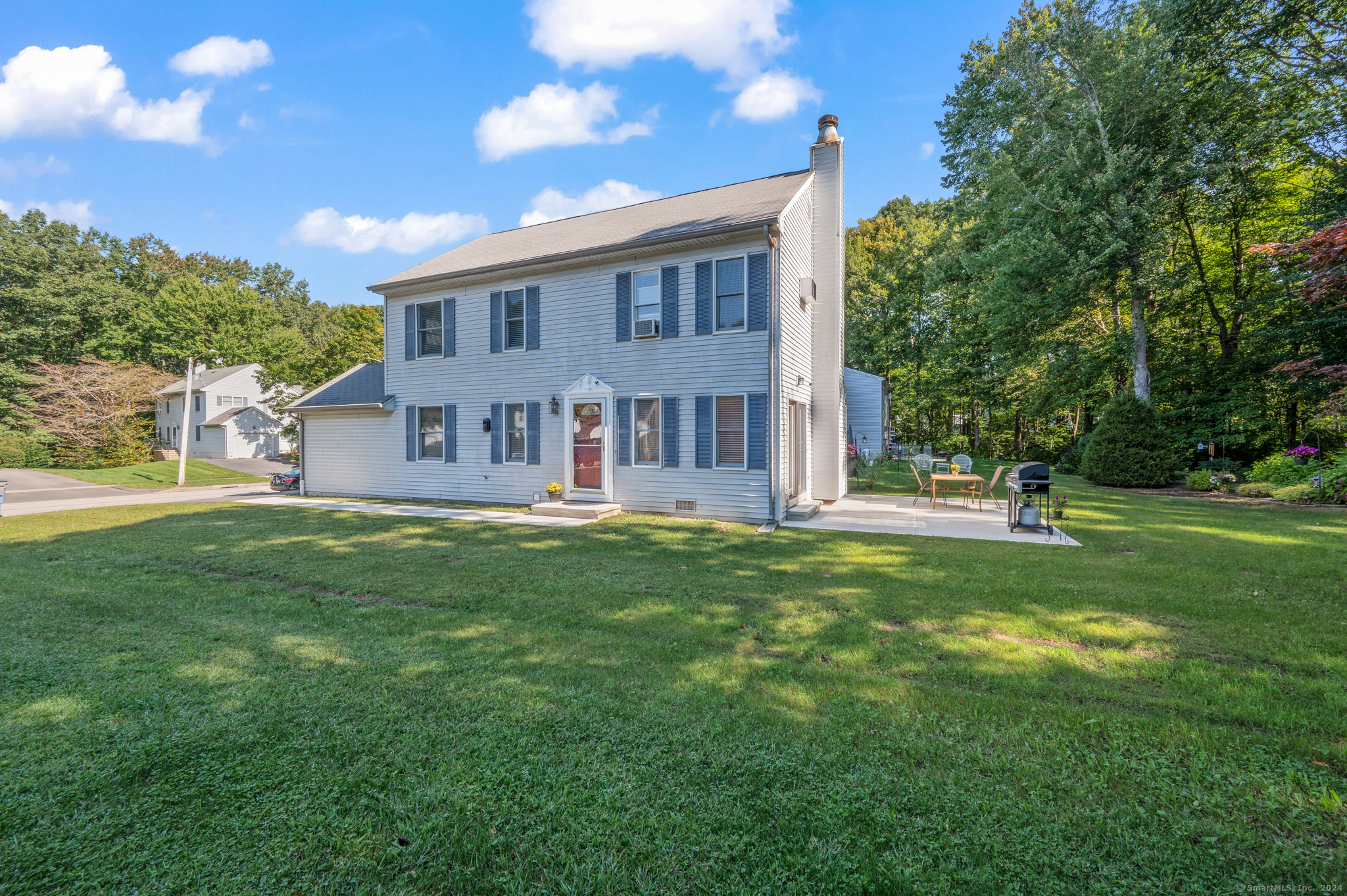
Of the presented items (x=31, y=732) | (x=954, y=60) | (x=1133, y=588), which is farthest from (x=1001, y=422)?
(x=31, y=732)

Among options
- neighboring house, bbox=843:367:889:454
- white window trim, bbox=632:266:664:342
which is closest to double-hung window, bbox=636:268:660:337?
white window trim, bbox=632:266:664:342

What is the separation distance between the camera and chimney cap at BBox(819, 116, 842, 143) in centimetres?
1148

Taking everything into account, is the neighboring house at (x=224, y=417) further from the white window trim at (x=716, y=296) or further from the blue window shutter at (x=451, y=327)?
the white window trim at (x=716, y=296)

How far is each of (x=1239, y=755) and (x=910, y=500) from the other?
382 inches

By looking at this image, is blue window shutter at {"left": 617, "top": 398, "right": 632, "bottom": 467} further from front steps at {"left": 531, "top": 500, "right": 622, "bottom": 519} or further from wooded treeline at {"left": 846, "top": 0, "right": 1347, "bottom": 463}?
wooded treeline at {"left": 846, "top": 0, "right": 1347, "bottom": 463}

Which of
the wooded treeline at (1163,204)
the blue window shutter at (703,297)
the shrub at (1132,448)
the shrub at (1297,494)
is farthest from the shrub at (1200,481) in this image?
the blue window shutter at (703,297)

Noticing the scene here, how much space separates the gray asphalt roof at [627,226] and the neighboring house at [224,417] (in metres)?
22.9

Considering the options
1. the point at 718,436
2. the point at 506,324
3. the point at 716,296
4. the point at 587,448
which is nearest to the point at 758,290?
the point at 716,296

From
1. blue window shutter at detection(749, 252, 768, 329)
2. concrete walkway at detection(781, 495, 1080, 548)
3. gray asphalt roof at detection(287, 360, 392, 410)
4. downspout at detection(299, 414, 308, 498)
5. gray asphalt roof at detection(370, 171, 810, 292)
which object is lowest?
concrete walkway at detection(781, 495, 1080, 548)

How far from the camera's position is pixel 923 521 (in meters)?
9.43

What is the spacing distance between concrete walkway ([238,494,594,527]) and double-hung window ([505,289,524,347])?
2.73 metres

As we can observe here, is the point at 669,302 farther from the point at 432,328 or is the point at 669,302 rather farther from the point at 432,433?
the point at 432,433

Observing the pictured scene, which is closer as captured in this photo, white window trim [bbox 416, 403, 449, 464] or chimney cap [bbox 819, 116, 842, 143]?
chimney cap [bbox 819, 116, 842, 143]

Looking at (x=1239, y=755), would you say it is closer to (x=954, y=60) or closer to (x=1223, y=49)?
(x=1223, y=49)
